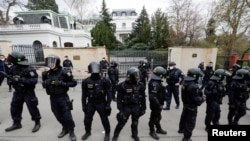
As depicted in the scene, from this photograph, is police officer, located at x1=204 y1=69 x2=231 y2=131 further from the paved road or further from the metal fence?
the metal fence

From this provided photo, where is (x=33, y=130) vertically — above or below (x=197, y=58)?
below

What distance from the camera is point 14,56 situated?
12.1ft

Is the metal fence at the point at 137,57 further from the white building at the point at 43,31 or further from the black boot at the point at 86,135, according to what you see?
the white building at the point at 43,31

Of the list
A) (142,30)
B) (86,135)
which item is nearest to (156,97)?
(86,135)

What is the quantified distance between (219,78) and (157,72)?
159cm

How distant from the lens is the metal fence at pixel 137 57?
11.9 meters

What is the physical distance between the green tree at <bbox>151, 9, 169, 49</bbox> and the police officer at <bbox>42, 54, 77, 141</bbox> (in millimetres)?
24613

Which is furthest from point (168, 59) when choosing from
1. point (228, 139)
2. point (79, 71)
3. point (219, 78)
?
point (228, 139)

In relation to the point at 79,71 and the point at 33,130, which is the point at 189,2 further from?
the point at 33,130

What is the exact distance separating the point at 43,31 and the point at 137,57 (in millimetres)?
16245

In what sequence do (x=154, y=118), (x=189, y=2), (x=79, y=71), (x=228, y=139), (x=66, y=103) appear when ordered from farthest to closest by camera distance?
(x=189, y=2) → (x=79, y=71) → (x=154, y=118) → (x=66, y=103) → (x=228, y=139)

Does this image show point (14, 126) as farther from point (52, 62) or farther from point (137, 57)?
point (137, 57)

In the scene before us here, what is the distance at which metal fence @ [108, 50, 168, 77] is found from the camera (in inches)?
469

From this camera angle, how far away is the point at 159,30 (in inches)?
1089
